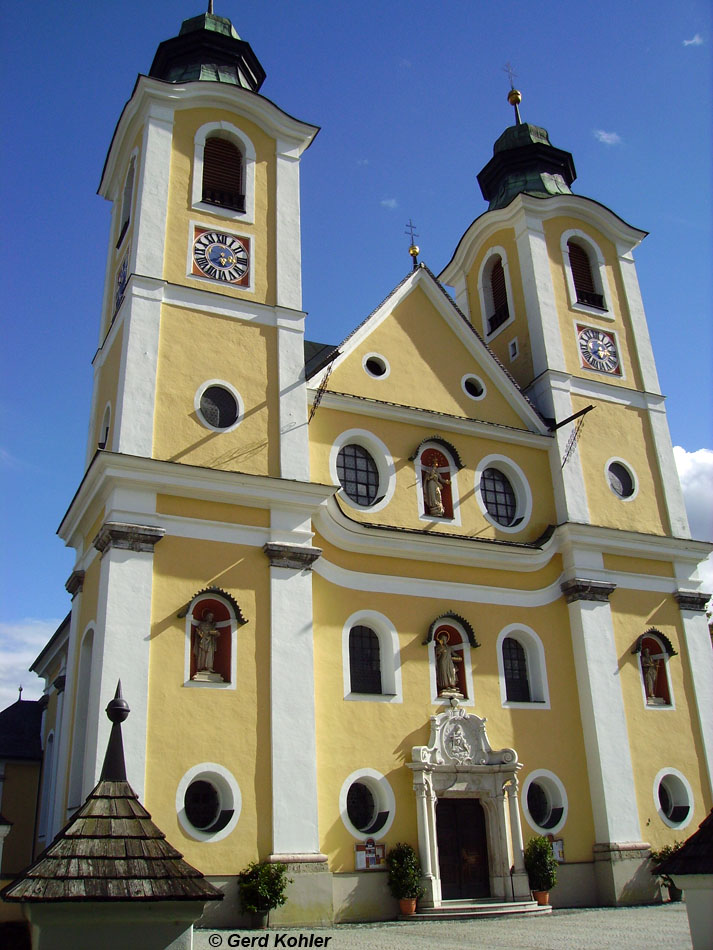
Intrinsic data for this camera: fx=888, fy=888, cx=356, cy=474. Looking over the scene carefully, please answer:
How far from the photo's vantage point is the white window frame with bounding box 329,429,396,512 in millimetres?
18734

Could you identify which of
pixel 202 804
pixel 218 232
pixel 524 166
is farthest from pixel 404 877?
pixel 524 166

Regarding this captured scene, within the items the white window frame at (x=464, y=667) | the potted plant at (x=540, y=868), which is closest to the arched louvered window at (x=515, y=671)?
the white window frame at (x=464, y=667)

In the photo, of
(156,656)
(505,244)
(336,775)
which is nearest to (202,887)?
(156,656)

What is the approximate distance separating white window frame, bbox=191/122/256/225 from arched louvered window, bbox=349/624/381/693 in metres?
9.48

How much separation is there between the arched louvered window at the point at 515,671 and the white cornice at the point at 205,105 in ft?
41.1

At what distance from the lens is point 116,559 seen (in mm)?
15164

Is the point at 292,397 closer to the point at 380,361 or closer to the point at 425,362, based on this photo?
the point at 380,361

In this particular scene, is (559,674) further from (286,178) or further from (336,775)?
(286,178)

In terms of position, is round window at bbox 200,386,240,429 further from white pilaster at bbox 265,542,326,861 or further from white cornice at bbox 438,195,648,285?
white cornice at bbox 438,195,648,285

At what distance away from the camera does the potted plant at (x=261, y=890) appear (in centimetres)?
1388

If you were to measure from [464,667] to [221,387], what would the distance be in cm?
756

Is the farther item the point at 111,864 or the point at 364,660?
the point at 364,660

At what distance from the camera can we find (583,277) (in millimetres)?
24969

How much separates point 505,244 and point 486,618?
37.6 feet
